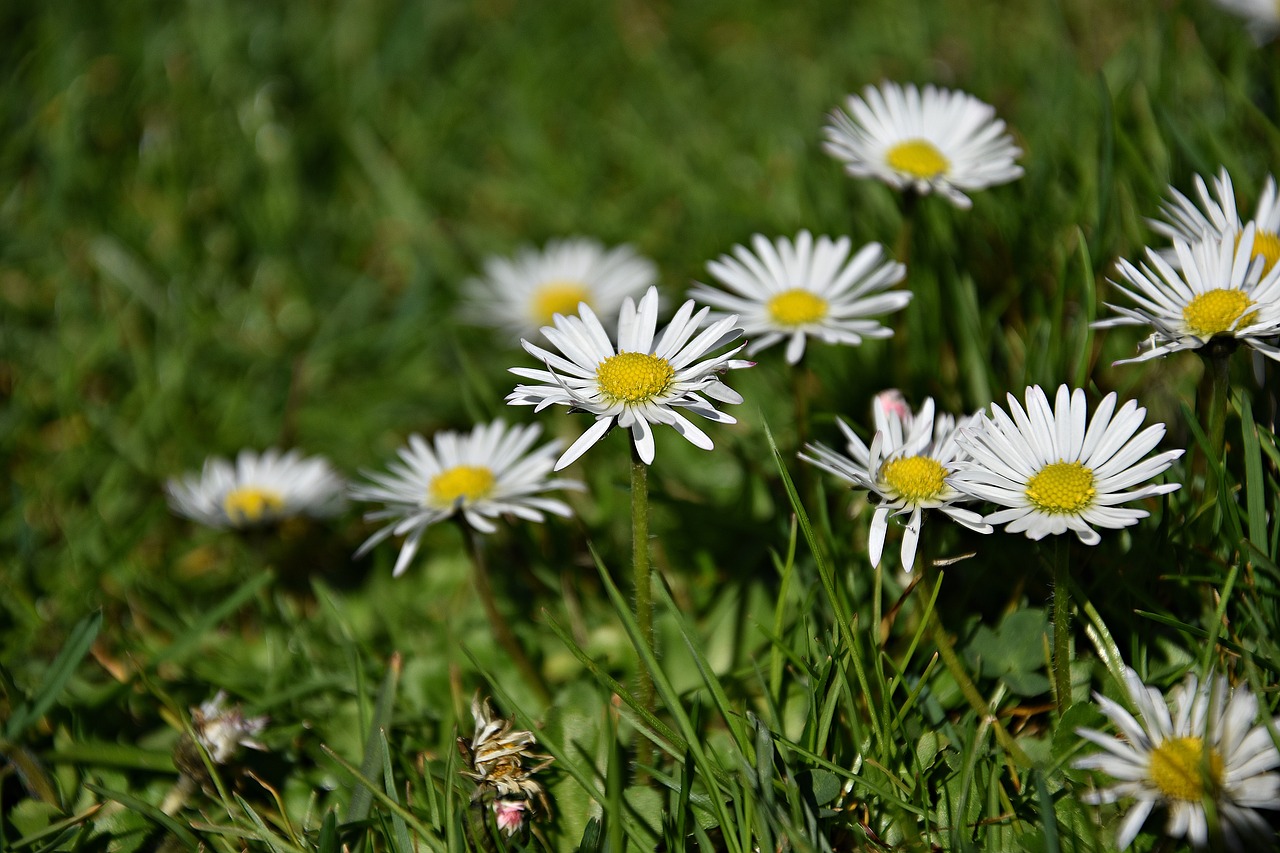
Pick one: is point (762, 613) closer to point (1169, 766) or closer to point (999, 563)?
point (999, 563)

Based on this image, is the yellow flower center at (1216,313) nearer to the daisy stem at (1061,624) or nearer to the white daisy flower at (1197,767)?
the daisy stem at (1061,624)

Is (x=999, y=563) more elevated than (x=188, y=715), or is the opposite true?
(x=999, y=563)

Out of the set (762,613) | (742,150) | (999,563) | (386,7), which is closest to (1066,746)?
(999,563)

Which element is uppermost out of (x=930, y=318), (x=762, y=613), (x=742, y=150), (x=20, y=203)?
(x=742, y=150)

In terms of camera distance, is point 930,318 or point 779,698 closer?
point 779,698

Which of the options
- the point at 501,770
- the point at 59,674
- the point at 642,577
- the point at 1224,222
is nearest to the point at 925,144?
the point at 1224,222

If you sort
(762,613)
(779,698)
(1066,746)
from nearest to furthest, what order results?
(1066,746), (779,698), (762,613)

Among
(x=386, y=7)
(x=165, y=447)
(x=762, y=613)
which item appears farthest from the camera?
(x=386, y=7)

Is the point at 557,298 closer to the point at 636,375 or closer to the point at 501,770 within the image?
the point at 636,375

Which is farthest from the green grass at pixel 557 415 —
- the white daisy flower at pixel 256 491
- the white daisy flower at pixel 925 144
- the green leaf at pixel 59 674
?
the white daisy flower at pixel 925 144
